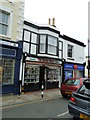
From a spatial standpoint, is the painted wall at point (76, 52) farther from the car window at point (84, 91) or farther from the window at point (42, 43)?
the car window at point (84, 91)

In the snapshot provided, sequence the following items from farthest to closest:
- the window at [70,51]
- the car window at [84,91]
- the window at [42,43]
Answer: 1. the window at [70,51]
2. the window at [42,43]
3. the car window at [84,91]

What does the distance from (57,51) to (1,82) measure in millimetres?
7577

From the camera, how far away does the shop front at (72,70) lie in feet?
55.4

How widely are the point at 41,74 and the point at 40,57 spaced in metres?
1.89

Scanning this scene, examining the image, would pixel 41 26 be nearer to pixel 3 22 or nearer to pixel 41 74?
pixel 3 22

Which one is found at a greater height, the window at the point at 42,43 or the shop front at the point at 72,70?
the window at the point at 42,43

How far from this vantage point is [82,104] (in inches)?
176

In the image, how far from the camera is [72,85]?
31.0 feet

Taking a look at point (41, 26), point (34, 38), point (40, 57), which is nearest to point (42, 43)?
point (34, 38)

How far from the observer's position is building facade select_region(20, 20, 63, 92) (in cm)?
1245

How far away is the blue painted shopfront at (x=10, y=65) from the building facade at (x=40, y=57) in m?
0.66

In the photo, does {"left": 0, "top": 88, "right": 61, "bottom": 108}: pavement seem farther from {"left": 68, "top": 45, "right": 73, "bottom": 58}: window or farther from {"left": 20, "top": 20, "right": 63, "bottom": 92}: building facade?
{"left": 68, "top": 45, "right": 73, "bottom": 58}: window

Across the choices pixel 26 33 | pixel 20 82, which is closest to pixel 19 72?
pixel 20 82

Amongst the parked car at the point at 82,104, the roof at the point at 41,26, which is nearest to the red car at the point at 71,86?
the parked car at the point at 82,104
